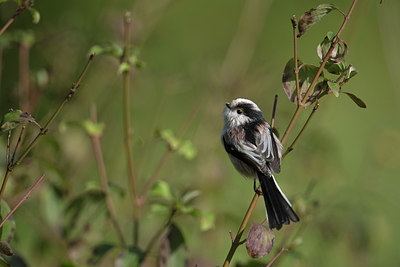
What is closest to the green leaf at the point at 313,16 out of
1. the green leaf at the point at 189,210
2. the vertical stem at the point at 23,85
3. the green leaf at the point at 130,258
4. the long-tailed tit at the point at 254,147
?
the long-tailed tit at the point at 254,147

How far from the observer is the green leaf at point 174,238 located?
4.61 feet

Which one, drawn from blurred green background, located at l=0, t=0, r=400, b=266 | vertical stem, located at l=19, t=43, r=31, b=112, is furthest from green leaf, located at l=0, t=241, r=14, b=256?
vertical stem, located at l=19, t=43, r=31, b=112

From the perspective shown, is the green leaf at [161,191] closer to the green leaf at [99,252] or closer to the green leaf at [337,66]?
the green leaf at [99,252]

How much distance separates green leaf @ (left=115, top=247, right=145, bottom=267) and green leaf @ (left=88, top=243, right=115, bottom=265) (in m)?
0.08

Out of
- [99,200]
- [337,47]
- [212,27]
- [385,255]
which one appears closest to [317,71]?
[337,47]

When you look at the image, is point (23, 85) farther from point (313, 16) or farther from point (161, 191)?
point (313, 16)

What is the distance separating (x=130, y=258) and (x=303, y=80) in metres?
0.69

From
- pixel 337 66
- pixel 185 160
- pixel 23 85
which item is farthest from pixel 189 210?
pixel 185 160

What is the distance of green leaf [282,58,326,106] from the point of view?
121 cm

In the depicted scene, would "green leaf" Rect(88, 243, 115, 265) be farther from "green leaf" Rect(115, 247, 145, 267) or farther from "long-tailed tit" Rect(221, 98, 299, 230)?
"long-tailed tit" Rect(221, 98, 299, 230)

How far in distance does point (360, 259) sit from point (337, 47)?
119 centimetres

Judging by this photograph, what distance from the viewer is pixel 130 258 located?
1419mm

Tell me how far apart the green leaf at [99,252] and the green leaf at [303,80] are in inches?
28.0

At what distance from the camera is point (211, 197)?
2.23 meters
